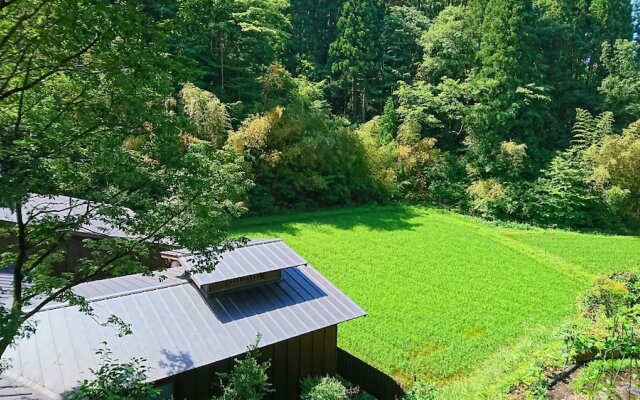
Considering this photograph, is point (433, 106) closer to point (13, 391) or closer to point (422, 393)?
point (422, 393)

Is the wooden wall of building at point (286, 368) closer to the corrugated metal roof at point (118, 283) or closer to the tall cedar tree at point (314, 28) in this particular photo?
the corrugated metal roof at point (118, 283)

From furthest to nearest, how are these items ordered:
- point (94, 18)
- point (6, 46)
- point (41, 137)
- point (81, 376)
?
point (81, 376) < point (41, 137) < point (6, 46) < point (94, 18)

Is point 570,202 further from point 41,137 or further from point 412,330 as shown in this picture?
point 41,137

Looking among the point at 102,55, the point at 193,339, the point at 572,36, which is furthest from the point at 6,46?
the point at 572,36

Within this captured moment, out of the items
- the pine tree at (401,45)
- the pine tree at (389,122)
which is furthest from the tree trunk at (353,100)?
the pine tree at (389,122)

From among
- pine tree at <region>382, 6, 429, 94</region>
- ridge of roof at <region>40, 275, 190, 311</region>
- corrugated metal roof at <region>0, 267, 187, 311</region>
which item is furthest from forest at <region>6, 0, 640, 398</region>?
corrugated metal roof at <region>0, 267, 187, 311</region>

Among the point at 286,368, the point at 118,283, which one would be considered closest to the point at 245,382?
the point at 286,368
